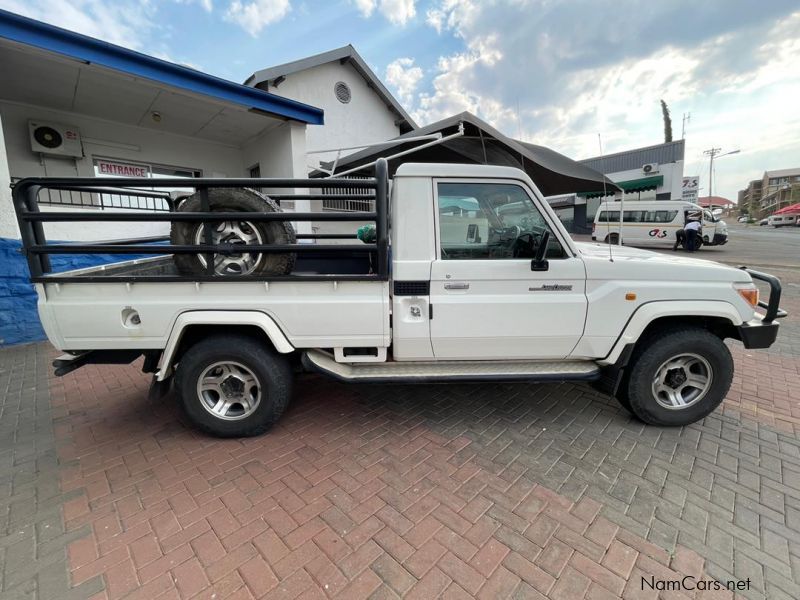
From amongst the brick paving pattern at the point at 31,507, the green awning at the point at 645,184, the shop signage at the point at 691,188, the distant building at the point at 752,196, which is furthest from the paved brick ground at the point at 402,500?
the distant building at the point at 752,196

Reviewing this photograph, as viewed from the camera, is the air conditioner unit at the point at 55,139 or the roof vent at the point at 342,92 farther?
the roof vent at the point at 342,92

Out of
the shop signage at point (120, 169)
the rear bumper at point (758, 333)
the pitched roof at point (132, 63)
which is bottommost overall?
the rear bumper at point (758, 333)

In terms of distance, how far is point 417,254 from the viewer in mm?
2672

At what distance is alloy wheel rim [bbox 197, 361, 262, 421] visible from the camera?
2793 mm

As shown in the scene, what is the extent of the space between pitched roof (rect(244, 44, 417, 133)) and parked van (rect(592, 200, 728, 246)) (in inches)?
377

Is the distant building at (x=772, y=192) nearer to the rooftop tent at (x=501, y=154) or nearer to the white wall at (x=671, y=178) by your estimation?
the white wall at (x=671, y=178)

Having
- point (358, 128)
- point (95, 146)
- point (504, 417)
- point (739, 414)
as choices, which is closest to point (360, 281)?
point (504, 417)

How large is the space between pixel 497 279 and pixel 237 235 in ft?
6.42

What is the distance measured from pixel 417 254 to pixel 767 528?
2584 mm

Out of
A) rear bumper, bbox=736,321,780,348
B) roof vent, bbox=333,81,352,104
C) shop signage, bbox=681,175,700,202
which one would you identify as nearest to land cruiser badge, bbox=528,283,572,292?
rear bumper, bbox=736,321,780,348

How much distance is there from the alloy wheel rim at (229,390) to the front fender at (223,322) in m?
0.31

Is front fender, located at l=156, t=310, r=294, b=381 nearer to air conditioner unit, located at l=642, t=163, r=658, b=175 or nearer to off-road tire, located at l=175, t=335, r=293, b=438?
off-road tire, located at l=175, t=335, r=293, b=438

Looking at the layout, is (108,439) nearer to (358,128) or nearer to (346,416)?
(346,416)

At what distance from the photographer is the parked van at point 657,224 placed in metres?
16.9
